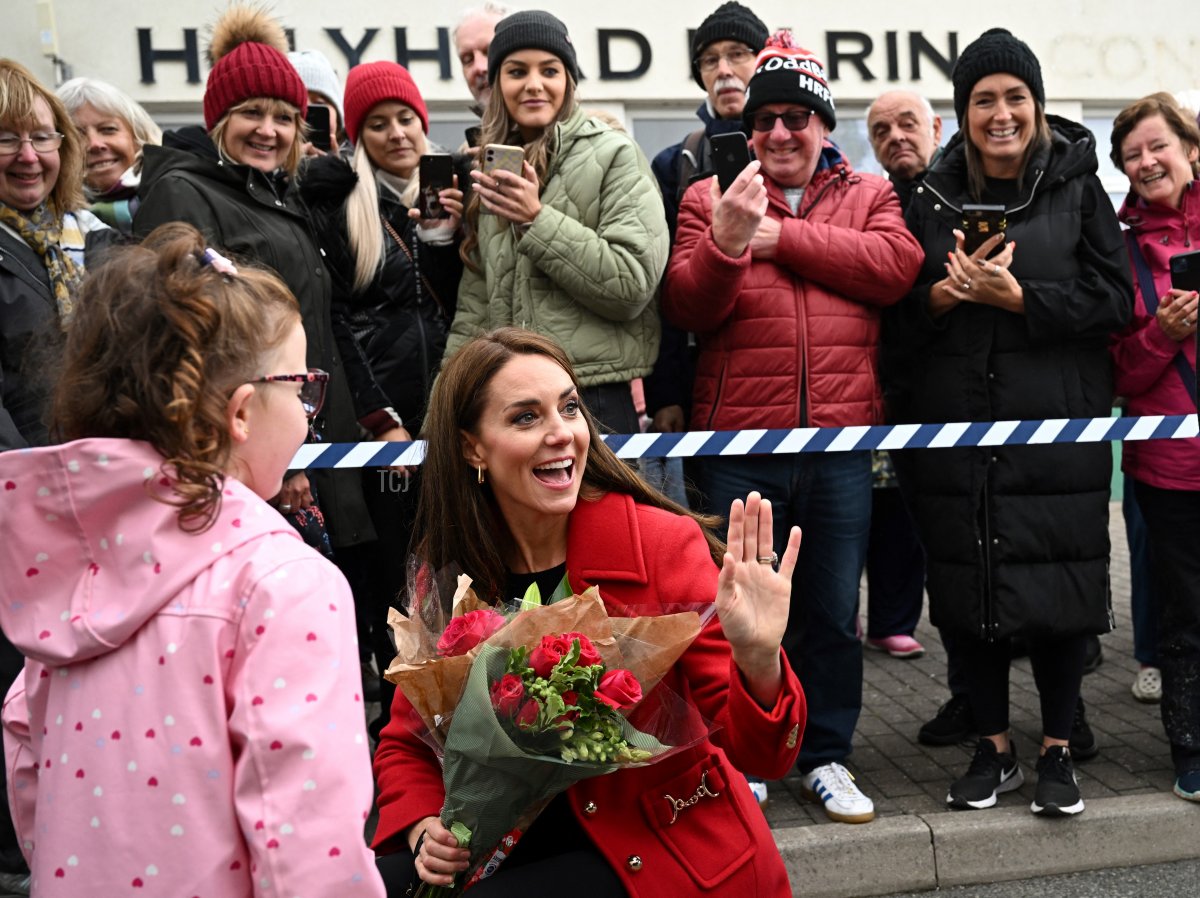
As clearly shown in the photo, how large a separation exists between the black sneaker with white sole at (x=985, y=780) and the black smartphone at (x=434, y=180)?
267cm

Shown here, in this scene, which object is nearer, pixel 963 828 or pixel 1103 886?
pixel 1103 886

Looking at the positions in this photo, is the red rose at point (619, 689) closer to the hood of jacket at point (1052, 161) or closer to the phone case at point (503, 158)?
the phone case at point (503, 158)

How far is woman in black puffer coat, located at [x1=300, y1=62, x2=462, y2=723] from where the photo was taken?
4758 millimetres

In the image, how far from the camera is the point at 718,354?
464 cm

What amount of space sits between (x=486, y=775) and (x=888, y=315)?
294 cm

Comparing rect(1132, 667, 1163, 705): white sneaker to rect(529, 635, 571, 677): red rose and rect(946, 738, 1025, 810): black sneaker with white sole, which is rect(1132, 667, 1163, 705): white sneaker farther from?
rect(529, 635, 571, 677): red rose

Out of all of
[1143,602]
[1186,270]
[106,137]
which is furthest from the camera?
[1143,602]

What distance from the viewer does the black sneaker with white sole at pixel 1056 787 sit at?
4285mm

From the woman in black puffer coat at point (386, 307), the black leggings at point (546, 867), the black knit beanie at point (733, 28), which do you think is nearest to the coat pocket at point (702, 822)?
the black leggings at point (546, 867)

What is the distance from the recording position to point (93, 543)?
1.87 metres

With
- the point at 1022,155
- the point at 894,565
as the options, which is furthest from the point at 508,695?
the point at 894,565

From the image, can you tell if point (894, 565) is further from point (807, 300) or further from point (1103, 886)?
point (1103, 886)

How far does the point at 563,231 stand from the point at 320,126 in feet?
5.90

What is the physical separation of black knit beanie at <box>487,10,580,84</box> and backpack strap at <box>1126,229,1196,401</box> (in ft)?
7.25
